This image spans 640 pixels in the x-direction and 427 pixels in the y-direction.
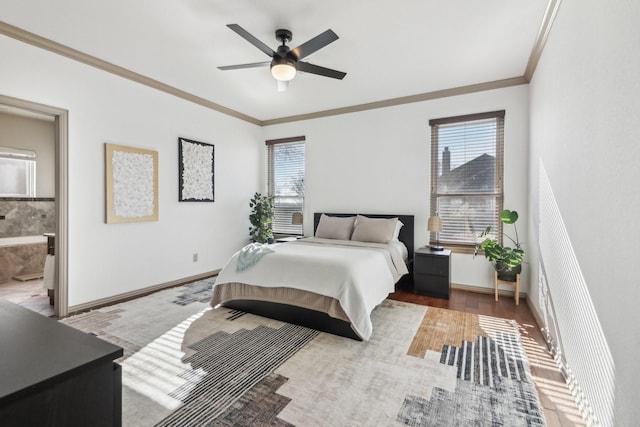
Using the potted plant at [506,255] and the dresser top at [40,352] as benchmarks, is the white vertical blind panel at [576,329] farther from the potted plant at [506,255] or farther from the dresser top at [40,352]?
the dresser top at [40,352]

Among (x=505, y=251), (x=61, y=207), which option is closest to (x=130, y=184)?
(x=61, y=207)

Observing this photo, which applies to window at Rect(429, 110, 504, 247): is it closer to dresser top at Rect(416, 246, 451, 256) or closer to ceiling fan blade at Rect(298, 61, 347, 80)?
dresser top at Rect(416, 246, 451, 256)

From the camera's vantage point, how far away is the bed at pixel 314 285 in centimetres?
266

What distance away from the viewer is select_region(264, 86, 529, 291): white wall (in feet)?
12.9

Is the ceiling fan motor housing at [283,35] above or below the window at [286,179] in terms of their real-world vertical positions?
above

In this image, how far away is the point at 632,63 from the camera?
1.24 metres

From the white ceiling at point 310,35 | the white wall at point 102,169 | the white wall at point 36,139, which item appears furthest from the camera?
the white wall at point 36,139

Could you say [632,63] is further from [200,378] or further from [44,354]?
[200,378]

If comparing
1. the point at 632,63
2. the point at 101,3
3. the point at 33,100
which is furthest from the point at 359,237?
the point at 33,100

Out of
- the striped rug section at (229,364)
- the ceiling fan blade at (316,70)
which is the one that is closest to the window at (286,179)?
the ceiling fan blade at (316,70)

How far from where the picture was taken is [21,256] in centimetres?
482

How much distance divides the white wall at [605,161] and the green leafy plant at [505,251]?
4.10 ft

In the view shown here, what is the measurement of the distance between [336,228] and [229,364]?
2.64 meters

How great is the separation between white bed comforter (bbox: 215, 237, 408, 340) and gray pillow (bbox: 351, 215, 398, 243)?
0.54 metres
